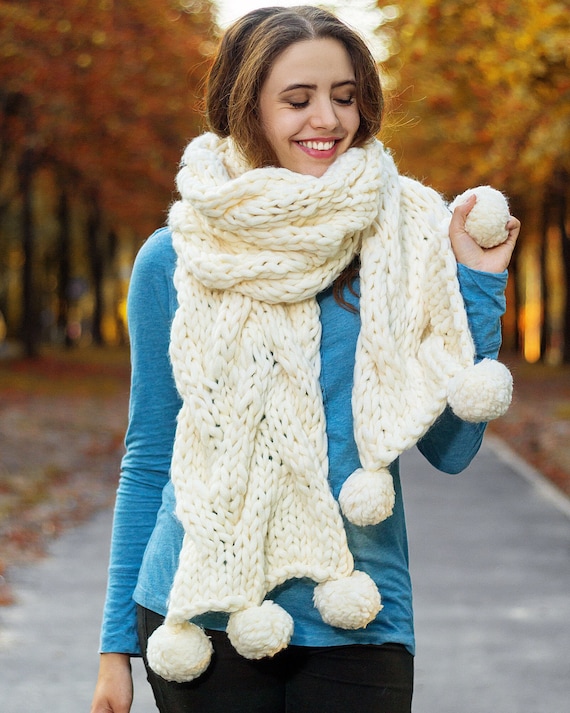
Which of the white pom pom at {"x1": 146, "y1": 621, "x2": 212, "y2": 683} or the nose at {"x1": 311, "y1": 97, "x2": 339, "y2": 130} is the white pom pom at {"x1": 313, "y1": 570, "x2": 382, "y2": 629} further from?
the nose at {"x1": 311, "y1": 97, "x2": 339, "y2": 130}

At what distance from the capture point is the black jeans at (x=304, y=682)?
253 centimetres

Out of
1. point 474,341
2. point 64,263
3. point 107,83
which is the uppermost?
point 64,263

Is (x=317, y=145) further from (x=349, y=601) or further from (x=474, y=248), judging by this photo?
(x=349, y=601)

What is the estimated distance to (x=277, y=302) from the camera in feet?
8.41

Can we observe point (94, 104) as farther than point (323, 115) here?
Yes

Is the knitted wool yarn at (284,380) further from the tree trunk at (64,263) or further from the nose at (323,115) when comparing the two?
the tree trunk at (64,263)

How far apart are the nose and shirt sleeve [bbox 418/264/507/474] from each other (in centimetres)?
40

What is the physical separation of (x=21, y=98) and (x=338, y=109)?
2195 centimetres

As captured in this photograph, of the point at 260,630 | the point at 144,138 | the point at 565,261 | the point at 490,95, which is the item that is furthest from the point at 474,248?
the point at 565,261

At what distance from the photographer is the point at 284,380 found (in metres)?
2.56

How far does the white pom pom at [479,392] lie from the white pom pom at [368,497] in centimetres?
20

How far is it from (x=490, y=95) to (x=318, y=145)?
19.7 meters

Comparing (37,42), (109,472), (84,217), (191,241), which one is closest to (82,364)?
(84,217)

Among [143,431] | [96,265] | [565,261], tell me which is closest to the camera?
[143,431]
